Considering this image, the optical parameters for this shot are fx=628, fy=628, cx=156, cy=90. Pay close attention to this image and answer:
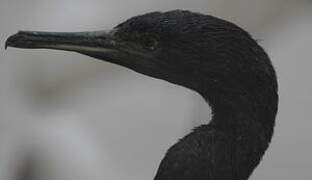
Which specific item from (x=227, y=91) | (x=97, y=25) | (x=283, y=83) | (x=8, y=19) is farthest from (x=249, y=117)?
(x=8, y=19)

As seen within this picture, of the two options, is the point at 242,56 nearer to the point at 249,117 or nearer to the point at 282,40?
the point at 249,117

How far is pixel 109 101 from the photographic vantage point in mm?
1164

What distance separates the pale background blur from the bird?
37 cm

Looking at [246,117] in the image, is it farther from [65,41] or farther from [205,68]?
[65,41]

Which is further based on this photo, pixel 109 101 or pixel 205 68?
pixel 109 101

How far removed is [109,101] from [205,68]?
1.66ft

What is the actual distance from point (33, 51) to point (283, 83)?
1.51 feet

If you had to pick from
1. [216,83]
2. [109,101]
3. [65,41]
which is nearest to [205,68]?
[216,83]

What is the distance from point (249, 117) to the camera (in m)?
0.68

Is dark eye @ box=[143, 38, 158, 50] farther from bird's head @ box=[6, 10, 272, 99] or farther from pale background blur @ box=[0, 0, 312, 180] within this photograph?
pale background blur @ box=[0, 0, 312, 180]

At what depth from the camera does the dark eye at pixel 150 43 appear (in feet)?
2.24

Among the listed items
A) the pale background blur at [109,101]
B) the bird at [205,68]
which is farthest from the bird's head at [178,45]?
the pale background blur at [109,101]

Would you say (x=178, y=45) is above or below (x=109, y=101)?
above

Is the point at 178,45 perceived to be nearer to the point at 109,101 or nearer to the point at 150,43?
the point at 150,43
